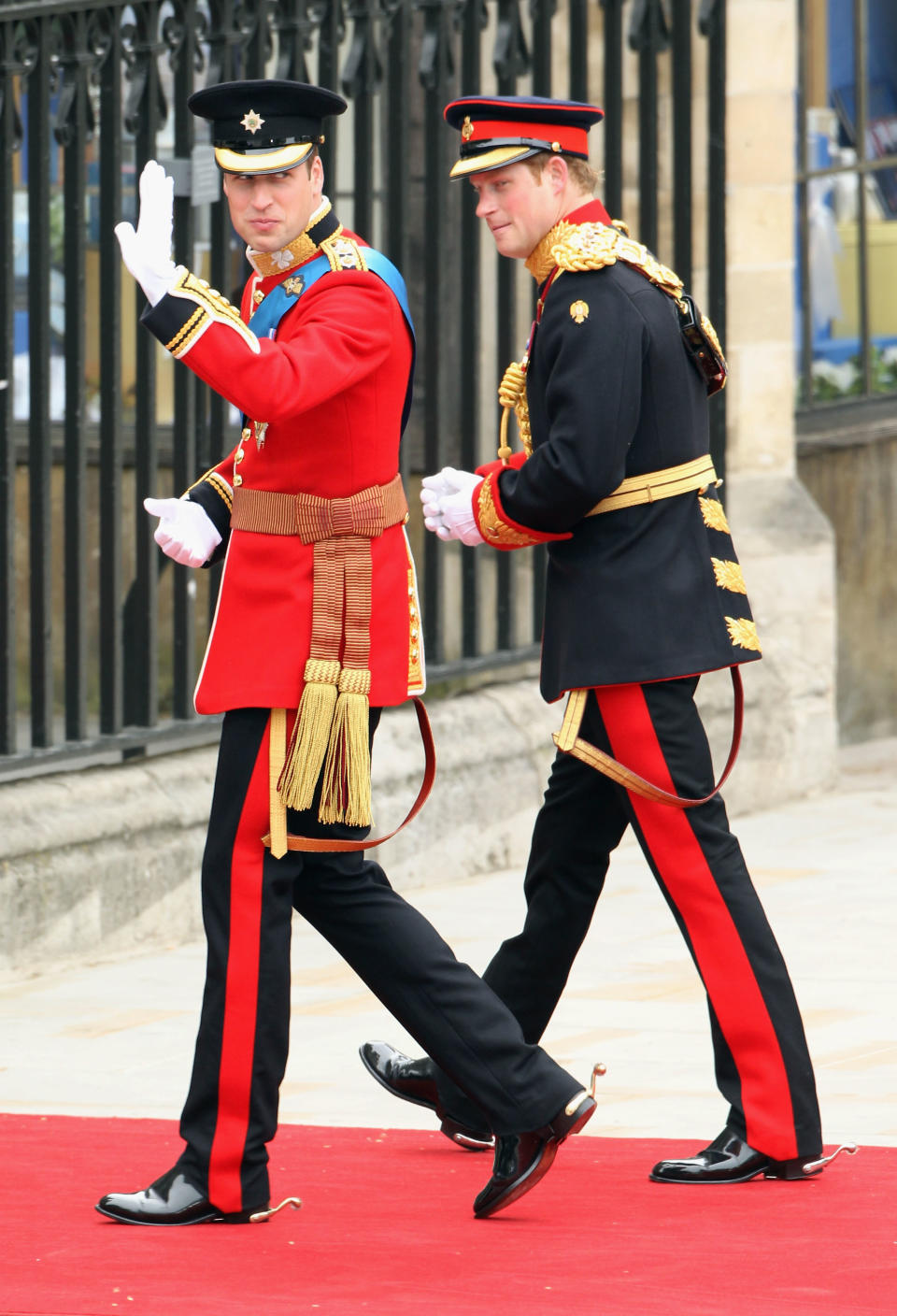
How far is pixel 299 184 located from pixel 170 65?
9.24 ft

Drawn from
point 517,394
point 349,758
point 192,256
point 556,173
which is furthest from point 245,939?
point 192,256

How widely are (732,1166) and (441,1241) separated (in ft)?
1.89

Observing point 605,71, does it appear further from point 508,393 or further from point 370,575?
point 370,575

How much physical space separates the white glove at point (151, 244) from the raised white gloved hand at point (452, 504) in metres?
0.65

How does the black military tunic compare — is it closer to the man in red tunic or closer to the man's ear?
the man's ear

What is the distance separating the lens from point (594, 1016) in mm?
5863

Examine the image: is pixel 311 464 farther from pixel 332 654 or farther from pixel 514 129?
pixel 514 129

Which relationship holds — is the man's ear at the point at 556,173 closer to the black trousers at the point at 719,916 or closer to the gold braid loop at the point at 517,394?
the gold braid loop at the point at 517,394

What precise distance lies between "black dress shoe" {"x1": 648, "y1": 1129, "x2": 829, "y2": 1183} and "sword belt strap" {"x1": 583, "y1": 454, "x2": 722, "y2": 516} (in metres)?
1.05

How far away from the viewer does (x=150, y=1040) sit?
5.68 meters

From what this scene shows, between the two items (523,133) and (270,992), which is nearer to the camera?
(270,992)

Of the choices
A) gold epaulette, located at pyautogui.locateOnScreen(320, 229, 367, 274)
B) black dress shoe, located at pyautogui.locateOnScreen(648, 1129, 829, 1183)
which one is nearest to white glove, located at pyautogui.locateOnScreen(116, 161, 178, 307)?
gold epaulette, located at pyautogui.locateOnScreen(320, 229, 367, 274)

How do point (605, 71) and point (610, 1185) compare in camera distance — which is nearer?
point (610, 1185)

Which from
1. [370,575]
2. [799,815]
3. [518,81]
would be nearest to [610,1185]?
[370,575]
